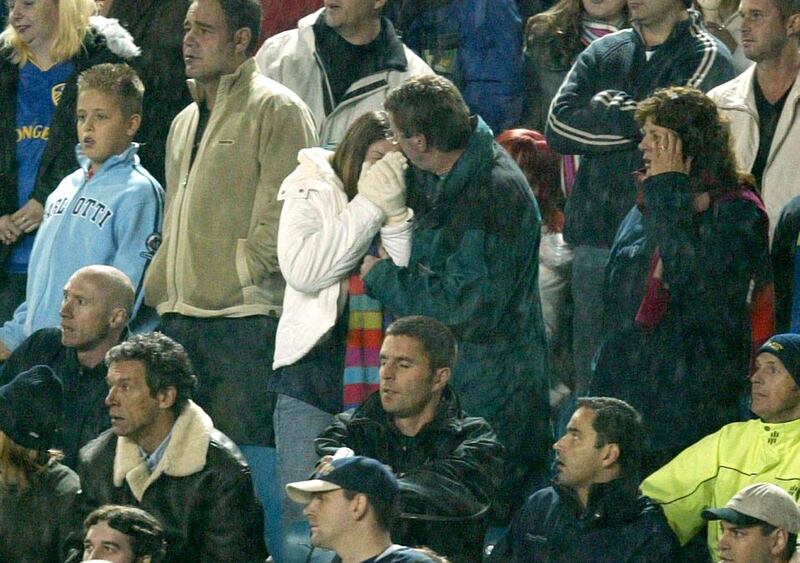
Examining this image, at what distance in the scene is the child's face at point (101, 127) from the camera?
33.0 ft

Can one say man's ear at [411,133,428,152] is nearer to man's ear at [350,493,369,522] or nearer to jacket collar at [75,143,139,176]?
man's ear at [350,493,369,522]

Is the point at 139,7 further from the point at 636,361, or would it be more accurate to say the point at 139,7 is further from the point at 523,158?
the point at 636,361

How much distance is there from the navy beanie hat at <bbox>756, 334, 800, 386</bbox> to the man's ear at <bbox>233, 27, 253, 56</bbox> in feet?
9.22

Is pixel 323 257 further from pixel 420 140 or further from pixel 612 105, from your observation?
pixel 612 105

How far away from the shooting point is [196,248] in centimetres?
955

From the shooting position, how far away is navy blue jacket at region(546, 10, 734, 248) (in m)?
9.31

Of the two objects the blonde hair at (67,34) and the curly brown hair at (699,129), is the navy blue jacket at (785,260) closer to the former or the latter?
the curly brown hair at (699,129)

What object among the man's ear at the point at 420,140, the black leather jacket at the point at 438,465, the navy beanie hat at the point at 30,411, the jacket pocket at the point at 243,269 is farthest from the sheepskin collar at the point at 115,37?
the black leather jacket at the point at 438,465

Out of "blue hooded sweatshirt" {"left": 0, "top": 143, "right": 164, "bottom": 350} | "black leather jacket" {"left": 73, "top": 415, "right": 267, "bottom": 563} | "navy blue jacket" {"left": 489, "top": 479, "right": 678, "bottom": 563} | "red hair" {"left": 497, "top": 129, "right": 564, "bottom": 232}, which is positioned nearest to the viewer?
"navy blue jacket" {"left": 489, "top": 479, "right": 678, "bottom": 563}

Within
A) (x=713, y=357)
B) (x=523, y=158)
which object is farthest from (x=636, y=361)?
(x=523, y=158)

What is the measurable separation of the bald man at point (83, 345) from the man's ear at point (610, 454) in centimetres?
222

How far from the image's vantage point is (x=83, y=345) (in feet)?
30.8

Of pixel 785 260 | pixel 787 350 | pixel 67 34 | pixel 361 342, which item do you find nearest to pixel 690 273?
pixel 787 350

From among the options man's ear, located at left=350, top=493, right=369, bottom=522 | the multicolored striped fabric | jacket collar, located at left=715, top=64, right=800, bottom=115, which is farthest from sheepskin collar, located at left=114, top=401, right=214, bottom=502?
jacket collar, located at left=715, top=64, right=800, bottom=115
